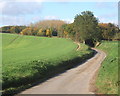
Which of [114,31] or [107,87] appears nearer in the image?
[107,87]

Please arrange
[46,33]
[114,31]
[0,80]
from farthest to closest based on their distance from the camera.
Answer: [46,33], [114,31], [0,80]

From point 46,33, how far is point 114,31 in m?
38.7

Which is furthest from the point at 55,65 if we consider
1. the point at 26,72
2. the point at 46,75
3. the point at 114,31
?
the point at 114,31

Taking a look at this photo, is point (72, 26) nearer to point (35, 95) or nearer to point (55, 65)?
point (55, 65)

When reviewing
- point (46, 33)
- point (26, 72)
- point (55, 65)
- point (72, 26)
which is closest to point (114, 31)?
point (72, 26)

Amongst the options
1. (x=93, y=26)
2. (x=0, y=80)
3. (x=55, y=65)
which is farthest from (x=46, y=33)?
(x=0, y=80)

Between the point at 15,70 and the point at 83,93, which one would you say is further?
the point at 15,70

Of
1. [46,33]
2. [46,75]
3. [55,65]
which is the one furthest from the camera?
[46,33]

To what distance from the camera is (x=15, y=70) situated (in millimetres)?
21938

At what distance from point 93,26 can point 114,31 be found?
2837cm

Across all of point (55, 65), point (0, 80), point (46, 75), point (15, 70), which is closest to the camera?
point (0, 80)

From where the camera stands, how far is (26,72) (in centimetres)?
2230

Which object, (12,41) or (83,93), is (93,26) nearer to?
(12,41)

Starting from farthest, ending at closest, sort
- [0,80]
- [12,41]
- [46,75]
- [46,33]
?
[46,33]
[12,41]
[46,75]
[0,80]
